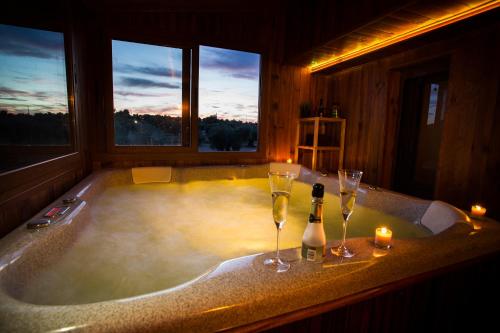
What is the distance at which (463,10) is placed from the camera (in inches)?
64.7

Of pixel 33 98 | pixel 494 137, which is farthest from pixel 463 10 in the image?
pixel 33 98

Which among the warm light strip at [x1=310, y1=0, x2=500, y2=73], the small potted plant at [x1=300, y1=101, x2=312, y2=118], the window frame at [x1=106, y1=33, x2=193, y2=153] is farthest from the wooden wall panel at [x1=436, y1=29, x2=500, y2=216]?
the window frame at [x1=106, y1=33, x2=193, y2=153]

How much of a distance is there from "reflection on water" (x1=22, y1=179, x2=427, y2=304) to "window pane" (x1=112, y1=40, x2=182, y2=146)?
2.07 feet

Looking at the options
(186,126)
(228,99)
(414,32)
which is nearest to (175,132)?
(186,126)

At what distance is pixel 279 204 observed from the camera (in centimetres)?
74

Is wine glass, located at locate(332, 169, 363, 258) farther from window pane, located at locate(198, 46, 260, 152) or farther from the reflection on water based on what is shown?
window pane, located at locate(198, 46, 260, 152)

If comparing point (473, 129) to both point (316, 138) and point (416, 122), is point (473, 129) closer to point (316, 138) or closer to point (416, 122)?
point (416, 122)

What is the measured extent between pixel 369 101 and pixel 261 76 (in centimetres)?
123

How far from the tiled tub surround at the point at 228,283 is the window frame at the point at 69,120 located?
14.3 inches

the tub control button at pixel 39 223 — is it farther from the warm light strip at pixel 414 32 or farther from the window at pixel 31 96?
the warm light strip at pixel 414 32

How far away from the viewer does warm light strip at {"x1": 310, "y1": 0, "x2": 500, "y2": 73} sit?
1582 millimetres

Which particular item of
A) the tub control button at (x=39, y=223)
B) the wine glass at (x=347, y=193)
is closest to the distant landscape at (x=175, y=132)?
the tub control button at (x=39, y=223)

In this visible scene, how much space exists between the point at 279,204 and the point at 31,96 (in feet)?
4.33

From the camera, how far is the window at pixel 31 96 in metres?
1.04
